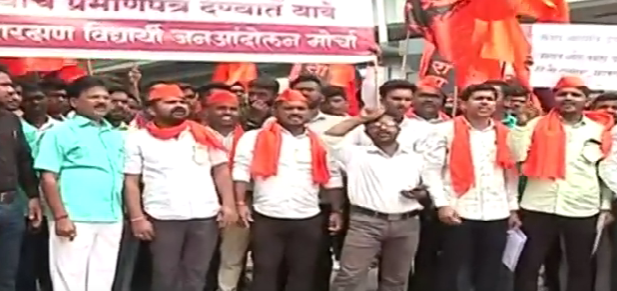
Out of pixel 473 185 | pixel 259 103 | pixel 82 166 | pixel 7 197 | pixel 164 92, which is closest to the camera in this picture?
pixel 7 197

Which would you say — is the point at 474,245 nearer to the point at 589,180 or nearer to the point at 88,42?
the point at 589,180

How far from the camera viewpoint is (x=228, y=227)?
725cm

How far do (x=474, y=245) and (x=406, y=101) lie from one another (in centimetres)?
99

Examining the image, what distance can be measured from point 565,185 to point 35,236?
10.7ft

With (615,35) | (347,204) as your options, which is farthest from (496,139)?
(615,35)

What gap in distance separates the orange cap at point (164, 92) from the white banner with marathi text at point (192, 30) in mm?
204

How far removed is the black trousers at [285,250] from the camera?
6.95m

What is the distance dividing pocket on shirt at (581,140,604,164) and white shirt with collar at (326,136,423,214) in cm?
113

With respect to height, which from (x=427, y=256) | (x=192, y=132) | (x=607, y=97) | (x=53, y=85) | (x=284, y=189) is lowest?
(x=427, y=256)

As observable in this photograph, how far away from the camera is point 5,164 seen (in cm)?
619

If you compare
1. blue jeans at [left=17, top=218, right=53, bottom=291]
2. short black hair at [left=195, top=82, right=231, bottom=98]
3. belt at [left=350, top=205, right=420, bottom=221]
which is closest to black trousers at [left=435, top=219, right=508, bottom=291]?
belt at [left=350, top=205, right=420, bottom=221]

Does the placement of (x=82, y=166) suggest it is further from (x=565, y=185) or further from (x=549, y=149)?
(x=565, y=185)

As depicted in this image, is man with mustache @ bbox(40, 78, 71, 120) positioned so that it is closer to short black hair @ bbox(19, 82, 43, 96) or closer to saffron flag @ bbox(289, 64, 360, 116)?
short black hair @ bbox(19, 82, 43, 96)

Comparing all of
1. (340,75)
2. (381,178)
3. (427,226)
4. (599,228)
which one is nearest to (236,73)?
(340,75)
